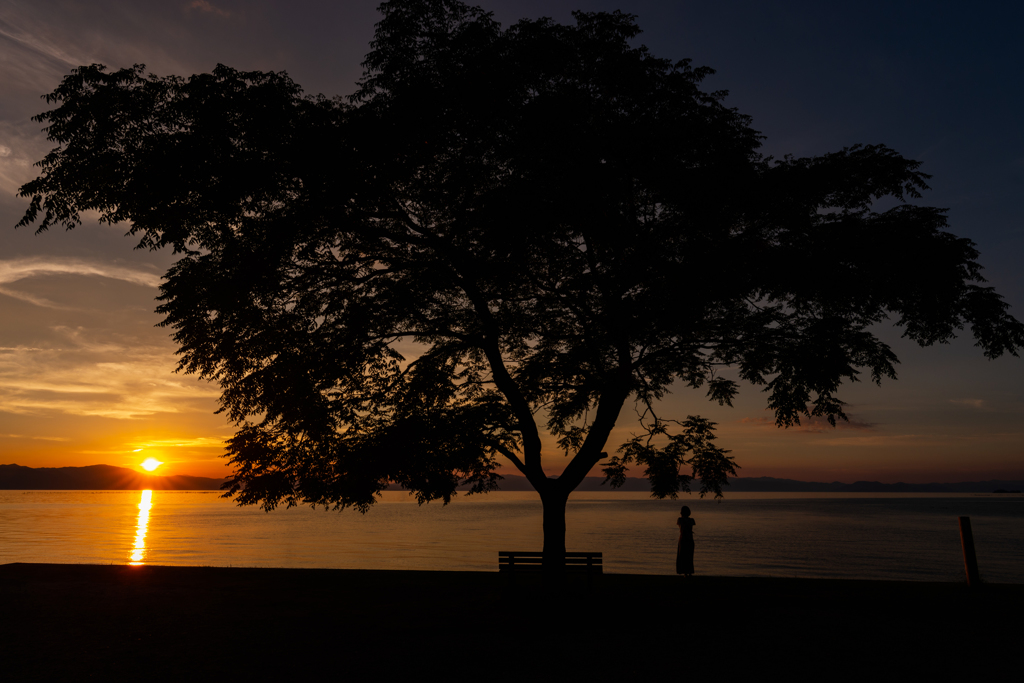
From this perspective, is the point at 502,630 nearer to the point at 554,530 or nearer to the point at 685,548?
the point at 554,530

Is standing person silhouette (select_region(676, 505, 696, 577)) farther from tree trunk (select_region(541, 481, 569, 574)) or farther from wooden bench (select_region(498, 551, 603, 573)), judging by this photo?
tree trunk (select_region(541, 481, 569, 574))

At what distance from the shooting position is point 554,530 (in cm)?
1574

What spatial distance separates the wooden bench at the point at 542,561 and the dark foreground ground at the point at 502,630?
18.5 inches

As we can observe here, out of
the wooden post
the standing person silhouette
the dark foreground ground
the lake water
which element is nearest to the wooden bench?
the dark foreground ground

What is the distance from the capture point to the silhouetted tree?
13172mm

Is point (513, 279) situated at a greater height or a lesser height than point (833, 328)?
greater

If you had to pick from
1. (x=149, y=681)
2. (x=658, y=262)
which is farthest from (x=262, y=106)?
(x=149, y=681)

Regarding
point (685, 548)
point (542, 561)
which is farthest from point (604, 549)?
point (542, 561)

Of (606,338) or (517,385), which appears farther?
(517,385)

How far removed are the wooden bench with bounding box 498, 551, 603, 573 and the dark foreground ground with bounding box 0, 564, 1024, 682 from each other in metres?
0.47

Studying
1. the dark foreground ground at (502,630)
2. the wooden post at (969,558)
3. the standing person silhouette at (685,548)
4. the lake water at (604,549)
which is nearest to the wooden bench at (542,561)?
the dark foreground ground at (502,630)

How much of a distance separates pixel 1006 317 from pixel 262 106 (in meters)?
17.2

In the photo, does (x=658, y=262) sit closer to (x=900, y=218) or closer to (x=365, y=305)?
(x=900, y=218)

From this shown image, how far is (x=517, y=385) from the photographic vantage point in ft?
57.0
